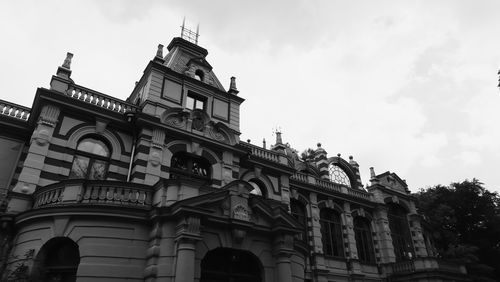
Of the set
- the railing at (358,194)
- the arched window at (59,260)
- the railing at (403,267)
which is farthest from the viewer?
the railing at (358,194)

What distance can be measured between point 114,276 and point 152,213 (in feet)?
7.54

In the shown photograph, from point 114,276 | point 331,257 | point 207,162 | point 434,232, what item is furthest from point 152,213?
point 434,232

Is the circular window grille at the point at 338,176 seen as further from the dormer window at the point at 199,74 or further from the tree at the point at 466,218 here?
the dormer window at the point at 199,74

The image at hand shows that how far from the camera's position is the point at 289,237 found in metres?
14.2

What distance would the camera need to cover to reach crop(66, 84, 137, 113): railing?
56.0ft

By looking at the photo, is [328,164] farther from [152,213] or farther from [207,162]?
[152,213]

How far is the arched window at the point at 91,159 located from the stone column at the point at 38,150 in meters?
1.32

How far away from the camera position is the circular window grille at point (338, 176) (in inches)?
1203

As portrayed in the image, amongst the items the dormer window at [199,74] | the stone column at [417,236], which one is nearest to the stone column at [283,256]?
the dormer window at [199,74]

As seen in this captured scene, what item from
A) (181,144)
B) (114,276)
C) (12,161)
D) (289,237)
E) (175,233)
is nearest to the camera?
(114,276)

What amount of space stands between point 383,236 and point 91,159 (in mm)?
22299

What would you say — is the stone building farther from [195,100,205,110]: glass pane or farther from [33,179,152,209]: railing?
[195,100,205,110]: glass pane

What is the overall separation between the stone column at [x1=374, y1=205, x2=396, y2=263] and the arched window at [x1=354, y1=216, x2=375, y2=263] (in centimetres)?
65

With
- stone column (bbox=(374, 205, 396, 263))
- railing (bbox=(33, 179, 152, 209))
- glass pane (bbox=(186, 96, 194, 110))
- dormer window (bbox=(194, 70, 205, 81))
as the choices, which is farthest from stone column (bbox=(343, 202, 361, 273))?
railing (bbox=(33, 179, 152, 209))
